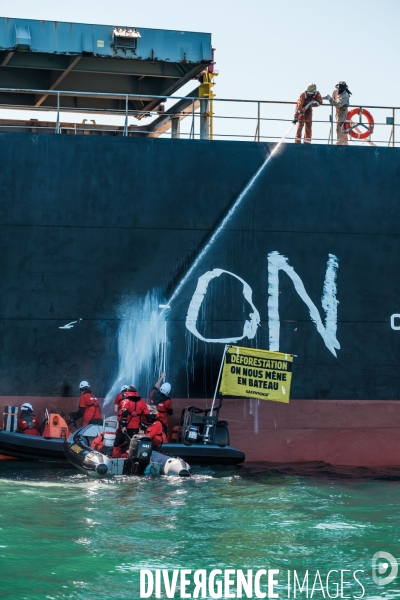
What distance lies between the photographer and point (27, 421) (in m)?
15.5

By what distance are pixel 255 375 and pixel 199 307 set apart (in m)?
1.71

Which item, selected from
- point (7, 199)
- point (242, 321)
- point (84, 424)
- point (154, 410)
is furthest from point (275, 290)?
point (7, 199)

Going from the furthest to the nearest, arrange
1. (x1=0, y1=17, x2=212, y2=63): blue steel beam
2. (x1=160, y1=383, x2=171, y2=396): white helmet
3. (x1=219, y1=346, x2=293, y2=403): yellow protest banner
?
1. (x1=0, y1=17, x2=212, y2=63): blue steel beam
2. (x1=219, y1=346, x2=293, y2=403): yellow protest banner
3. (x1=160, y1=383, x2=171, y2=396): white helmet

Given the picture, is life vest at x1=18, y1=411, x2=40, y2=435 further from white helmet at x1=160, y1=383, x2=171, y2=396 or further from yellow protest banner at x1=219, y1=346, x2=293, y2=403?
yellow protest banner at x1=219, y1=346, x2=293, y2=403

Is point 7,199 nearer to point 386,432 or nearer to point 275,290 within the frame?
point 275,290

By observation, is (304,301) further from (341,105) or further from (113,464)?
(113,464)

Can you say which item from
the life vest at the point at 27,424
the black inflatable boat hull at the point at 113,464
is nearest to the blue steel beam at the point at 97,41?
the life vest at the point at 27,424

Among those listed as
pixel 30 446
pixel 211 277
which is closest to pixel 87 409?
pixel 30 446

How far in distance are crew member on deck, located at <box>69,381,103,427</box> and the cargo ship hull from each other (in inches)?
12.6

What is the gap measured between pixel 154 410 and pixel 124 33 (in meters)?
8.87

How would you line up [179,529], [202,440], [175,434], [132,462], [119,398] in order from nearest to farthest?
1. [179,529]
2. [132,462]
3. [202,440]
4. [119,398]
5. [175,434]

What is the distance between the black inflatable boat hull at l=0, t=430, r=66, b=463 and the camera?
49.1ft

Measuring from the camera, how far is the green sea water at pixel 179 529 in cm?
884

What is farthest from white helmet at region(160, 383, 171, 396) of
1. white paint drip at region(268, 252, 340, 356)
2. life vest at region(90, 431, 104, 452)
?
white paint drip at region(268, 252, 340, 356)
